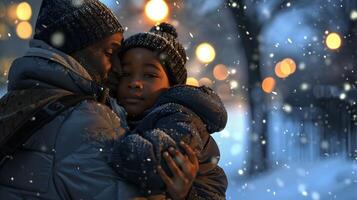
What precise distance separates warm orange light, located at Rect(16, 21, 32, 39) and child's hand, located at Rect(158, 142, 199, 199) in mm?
20075

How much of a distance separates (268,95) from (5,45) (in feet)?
35.0

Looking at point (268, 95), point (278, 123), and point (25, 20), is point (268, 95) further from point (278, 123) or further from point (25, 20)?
point (25, 20)

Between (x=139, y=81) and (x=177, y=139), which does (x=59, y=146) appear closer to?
(x=177, y=139)

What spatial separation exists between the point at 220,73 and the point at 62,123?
2430 cm

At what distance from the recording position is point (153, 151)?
266cm

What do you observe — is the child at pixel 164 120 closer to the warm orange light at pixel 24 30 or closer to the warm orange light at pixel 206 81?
the warm orange light at pixel 24 30

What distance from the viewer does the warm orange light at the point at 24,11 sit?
70.5 feet

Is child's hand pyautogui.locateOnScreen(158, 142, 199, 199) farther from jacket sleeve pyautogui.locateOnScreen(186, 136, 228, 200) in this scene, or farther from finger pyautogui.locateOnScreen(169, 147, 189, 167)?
jacket sleeve pyautogui.locateOnScreen(186, 136, 228, 200)

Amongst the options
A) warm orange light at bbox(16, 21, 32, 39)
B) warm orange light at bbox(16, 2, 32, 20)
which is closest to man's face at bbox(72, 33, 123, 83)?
warm orange light at bbox(16, 2, 32, 20)

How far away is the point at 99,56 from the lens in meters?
3.04

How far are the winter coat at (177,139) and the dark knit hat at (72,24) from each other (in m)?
0.43

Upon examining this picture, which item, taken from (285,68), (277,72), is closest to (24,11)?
(277,72)

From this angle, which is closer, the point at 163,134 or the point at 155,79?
the point at 163,134

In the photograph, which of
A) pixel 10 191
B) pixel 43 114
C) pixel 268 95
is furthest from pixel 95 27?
pixel 268 95
